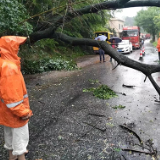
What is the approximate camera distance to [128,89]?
7.27 meters

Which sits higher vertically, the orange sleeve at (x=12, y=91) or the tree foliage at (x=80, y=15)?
the tree foliage at (x=80, y=15)

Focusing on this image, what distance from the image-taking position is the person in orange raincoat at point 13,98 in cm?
244

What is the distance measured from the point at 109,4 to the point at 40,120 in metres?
4.73

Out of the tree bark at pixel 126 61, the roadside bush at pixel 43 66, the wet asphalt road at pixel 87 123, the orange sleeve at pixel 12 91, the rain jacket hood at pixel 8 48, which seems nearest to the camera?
the orange sleeve at pixel 12 91

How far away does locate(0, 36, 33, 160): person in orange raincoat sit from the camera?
2439 mm

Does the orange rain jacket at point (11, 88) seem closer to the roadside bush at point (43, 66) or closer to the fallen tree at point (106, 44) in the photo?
the fallen tree at point (106, 44)

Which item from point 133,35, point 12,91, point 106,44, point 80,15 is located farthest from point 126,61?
point 133,35

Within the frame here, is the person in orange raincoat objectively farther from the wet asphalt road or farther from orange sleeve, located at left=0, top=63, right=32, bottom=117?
the wet asphalt road

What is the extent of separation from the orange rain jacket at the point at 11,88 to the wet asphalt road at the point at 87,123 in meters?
0.96

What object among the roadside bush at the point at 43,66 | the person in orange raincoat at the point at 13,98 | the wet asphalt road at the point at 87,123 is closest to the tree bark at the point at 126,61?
the wet asphalt road at the point at 87,123

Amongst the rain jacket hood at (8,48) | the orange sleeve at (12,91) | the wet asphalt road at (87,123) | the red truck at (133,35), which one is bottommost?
the wet asphalt road at (87,123)

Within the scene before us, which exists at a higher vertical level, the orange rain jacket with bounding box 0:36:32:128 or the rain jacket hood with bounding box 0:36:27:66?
the rain jacket hood with bounding box 0:36:27:66

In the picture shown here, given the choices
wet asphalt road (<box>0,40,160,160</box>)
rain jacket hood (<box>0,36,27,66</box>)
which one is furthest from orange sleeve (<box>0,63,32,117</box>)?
wet asphalt road (<box>0,40,160,160</box>)

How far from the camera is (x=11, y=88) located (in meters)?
2.43
